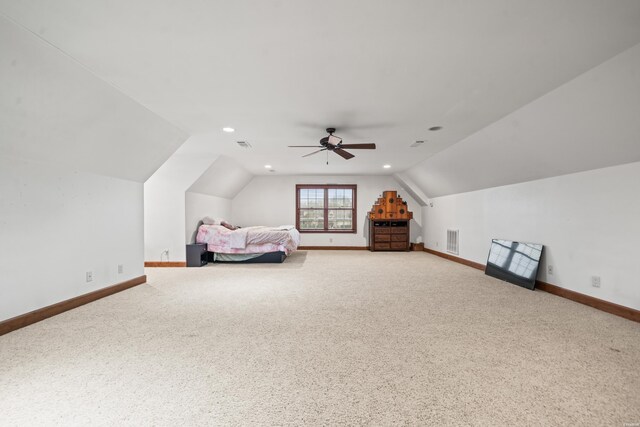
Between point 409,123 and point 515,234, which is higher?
point 409,123

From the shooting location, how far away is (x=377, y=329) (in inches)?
A: 111

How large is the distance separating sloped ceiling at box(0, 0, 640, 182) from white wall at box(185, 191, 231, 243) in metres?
2.59

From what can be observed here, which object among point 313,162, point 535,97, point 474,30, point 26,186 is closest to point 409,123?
point 535,97

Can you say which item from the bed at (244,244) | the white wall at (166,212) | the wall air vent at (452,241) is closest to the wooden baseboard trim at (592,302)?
the wall air vent at (452,241)

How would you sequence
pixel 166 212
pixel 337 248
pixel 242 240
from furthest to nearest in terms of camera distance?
1. pixel 337 248
2. pixel 242 240
3. pixel 166 212

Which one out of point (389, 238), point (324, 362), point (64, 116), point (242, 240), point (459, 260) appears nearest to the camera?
point (324, 362)

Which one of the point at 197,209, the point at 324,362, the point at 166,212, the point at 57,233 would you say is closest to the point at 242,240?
the point at 197,209

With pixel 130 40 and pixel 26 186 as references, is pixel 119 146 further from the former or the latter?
pixel 130 40

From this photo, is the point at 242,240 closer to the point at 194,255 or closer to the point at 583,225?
the point at 194,255

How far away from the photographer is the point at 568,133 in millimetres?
3336

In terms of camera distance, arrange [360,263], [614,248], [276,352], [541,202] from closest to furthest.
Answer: [276,352]
[614,248]
[541,202]
[360,263]

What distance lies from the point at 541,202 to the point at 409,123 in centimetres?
231

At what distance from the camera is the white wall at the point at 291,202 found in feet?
30.5

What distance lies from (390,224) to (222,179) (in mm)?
4903
